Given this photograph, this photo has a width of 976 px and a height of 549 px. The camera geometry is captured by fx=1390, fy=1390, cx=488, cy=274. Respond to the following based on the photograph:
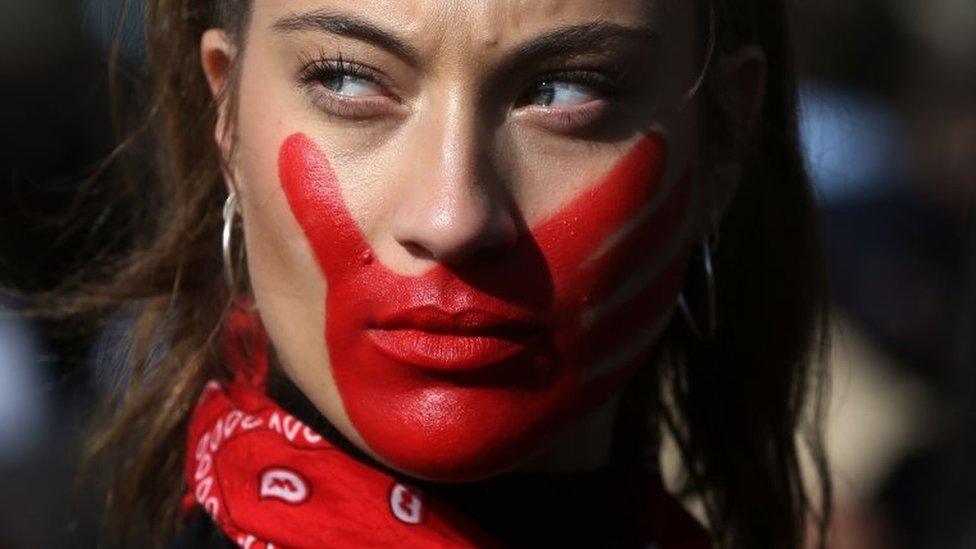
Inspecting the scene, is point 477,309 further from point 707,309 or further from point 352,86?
point 707,309

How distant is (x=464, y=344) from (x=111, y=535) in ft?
3.11

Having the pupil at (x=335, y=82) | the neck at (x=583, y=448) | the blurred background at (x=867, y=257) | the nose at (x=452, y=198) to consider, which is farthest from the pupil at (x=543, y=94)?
the blurred background at (x=867, y=257)

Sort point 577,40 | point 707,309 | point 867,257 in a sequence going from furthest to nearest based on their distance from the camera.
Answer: point 867,257
point 707,309
point 577,40

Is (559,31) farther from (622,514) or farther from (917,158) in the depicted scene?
(917,158)

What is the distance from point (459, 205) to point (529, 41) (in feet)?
0.73

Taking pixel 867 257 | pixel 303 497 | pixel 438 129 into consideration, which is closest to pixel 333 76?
pixel 438 129

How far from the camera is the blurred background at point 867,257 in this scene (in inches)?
149

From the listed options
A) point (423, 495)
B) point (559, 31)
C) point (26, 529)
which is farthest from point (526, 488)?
point (26, 529)

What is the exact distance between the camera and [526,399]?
1.64 m

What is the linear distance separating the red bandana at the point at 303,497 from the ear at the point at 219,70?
1.19 feet

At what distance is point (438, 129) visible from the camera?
5.16 ft

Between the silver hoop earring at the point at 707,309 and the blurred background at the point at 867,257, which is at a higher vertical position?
the silver hoop earring at the point at 707,309

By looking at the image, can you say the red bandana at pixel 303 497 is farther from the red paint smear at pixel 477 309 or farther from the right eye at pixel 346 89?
the right eye at pixel 346 89

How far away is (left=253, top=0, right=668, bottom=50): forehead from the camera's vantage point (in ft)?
5.19
